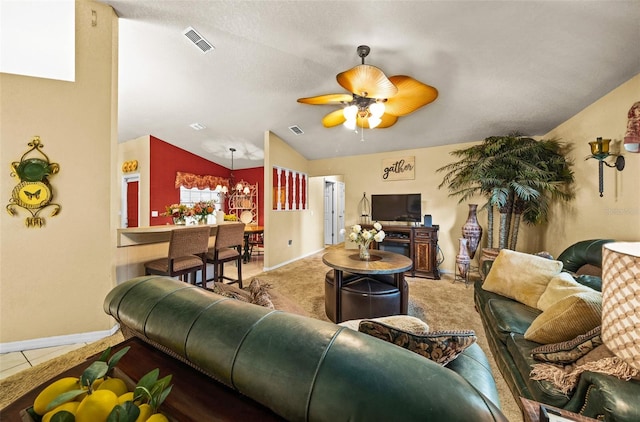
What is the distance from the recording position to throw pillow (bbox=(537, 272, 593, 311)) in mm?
1543

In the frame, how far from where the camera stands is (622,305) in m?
0.70

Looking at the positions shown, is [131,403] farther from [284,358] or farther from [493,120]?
[493,120]

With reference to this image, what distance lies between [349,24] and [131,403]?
102 inches

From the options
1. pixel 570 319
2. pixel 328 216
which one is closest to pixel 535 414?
pixel 570 319

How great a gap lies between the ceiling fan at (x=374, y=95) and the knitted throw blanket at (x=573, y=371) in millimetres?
1980

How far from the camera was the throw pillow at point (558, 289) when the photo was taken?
1.54 meters

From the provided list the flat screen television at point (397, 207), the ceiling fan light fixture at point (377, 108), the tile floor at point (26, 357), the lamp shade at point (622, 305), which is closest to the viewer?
the lamp shade at point (622, 305)

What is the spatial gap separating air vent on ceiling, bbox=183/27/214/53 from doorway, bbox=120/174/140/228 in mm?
4484

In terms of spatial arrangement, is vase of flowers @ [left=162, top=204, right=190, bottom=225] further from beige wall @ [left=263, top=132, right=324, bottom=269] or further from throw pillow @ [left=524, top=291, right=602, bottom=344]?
throw pillow @ [left=524, top=291, right=602, bottom=344]

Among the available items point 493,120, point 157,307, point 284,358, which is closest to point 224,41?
point 157,307

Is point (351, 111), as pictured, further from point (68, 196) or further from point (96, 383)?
point (68, 196)

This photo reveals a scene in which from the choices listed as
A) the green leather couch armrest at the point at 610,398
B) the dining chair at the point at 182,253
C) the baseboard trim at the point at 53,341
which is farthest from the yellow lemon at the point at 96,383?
the baseboard trim at the point at 53,341

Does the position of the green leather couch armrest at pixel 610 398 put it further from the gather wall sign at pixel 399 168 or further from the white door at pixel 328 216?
the white door at pixel 328 216

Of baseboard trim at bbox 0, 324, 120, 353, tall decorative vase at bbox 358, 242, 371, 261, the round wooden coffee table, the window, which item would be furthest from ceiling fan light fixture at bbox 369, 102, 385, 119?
the window
